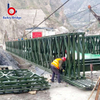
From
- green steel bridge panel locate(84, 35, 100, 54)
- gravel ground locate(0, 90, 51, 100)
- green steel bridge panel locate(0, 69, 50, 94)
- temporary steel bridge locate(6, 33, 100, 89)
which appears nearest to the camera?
gravel ground locate(0, 90, 51, 100)

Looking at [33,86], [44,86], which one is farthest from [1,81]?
[44,86]

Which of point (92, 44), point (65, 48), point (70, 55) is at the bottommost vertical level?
point (70, 55)

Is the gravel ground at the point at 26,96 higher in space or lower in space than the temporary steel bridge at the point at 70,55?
lower

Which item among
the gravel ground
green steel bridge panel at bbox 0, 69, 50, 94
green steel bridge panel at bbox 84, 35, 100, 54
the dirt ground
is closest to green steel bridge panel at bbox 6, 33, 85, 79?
the dirt ground

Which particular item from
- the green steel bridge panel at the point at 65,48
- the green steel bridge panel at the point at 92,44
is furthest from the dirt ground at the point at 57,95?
the green steel bridge panel at the point at 92,44

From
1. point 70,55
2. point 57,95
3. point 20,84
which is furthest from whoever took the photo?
point 70,55

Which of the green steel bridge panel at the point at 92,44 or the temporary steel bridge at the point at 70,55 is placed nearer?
the temporary steel bridge at the point at 70,55

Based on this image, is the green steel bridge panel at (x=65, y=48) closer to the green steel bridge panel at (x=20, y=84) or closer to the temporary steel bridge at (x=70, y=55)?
the temporary steel bridge at (x=70, y=55)

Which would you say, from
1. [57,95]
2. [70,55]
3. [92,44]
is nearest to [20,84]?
[57,95]

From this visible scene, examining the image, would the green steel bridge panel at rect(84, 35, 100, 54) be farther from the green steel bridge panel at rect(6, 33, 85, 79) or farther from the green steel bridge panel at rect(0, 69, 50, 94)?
the green steel bridge panel at rect(0, 69, 50, 94)

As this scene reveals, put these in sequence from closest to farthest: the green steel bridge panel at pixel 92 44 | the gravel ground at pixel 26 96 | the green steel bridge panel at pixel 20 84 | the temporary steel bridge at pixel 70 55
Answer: the gravel ground at pixel 26 96, the green steel bridge panel at pixel 20 84, the temporary steel bridge at pixel 70 55, the green steel bridge panel at pixel 92 44

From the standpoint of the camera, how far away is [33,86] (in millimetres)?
8148

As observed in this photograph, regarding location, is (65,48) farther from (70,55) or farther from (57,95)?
(57,95)

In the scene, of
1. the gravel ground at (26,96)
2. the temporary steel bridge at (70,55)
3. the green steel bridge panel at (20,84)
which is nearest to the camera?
the gravel ground at (26,96)
